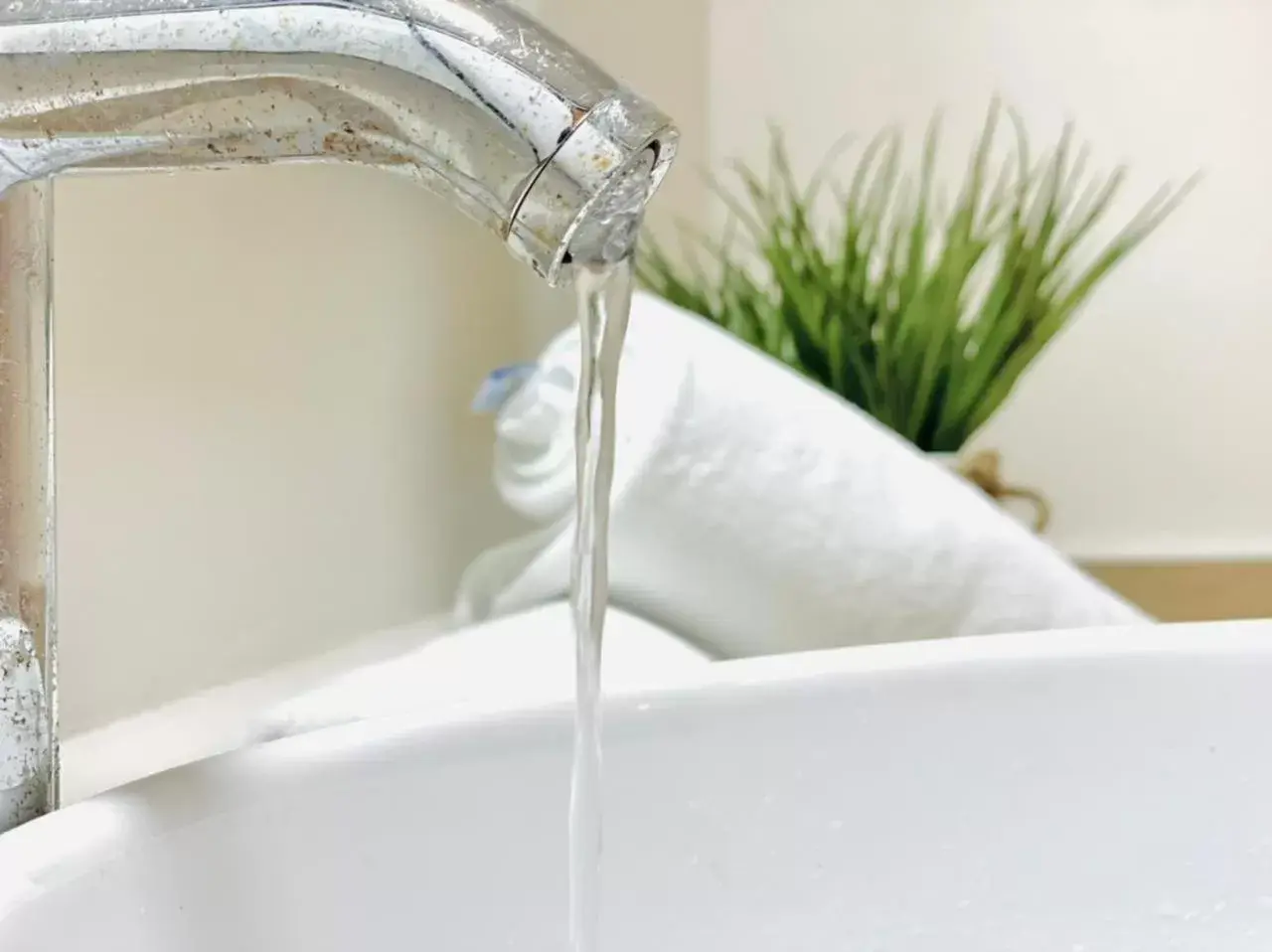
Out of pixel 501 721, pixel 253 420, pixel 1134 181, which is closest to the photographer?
pixel 501 721

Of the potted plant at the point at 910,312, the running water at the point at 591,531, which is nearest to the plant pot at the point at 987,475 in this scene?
the potted plant at the point at 910,312

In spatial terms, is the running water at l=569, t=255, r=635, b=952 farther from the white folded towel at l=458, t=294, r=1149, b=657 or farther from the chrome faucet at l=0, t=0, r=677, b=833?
the white folded towel at l=458, t=294, r=1149, b=657

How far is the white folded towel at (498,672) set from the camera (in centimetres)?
42

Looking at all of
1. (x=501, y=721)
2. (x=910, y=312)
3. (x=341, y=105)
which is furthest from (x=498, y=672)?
(x=910, y=312)

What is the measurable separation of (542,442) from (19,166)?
0.45m

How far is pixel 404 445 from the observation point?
78 cm

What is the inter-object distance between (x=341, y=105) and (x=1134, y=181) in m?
1.00

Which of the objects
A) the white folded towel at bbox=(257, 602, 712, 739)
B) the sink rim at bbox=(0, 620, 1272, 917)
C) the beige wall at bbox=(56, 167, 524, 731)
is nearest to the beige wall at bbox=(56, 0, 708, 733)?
the beige wall at bbox=(56, 167, 524, 731)

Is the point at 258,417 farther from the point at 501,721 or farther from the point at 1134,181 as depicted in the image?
the point at 1134,181

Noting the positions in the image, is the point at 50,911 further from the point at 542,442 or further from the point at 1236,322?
the point at 1236,322

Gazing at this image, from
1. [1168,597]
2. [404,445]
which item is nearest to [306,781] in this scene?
[404,445]

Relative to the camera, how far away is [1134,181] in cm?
107

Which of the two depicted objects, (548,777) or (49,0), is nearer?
(49,0)

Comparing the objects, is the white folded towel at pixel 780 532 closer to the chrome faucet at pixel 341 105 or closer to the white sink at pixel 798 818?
the white sink at pixel 798 818
